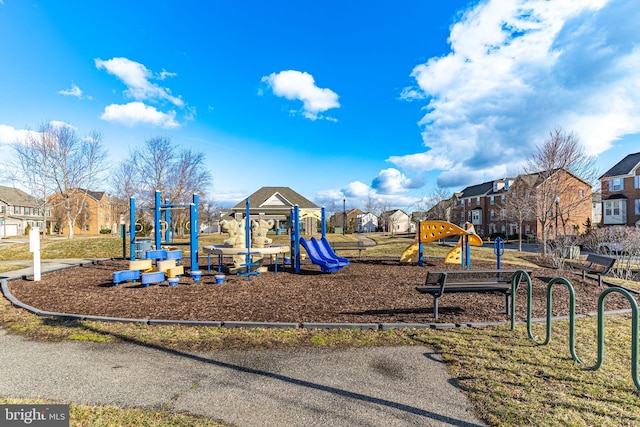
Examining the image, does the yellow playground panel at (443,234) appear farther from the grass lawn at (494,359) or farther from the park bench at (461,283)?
the grass lawn at (494,359)

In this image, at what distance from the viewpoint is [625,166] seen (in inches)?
1635

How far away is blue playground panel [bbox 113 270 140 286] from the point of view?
948cm

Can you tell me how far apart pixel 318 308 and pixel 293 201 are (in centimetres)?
3938

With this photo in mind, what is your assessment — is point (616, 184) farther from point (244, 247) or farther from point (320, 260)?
point (244, 247)

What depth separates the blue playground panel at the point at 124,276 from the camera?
9.48 m

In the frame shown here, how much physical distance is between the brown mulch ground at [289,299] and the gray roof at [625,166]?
140 feet

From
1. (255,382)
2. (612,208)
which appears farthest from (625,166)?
(255,382)

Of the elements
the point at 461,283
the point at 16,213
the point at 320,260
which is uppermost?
the point at 16,213

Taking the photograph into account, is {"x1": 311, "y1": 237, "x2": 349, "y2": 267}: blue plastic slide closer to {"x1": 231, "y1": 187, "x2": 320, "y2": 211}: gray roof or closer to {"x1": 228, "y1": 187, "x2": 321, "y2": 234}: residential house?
{"x1": 228, "y1": 187, "x2": 321, "y2": 234}: residential house

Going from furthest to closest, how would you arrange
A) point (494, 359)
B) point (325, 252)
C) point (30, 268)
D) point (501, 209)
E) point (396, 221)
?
point (396, 221)
point (501, 209)
point (30, 268)
point (325, 252)
point (494, 359)

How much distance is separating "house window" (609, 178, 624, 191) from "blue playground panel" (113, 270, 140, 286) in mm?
53713

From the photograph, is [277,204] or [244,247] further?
[277,204]

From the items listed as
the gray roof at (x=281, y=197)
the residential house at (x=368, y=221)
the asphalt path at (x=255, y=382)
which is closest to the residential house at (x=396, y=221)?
the residential house at (x=368, y=221)

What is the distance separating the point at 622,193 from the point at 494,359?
167 ft
